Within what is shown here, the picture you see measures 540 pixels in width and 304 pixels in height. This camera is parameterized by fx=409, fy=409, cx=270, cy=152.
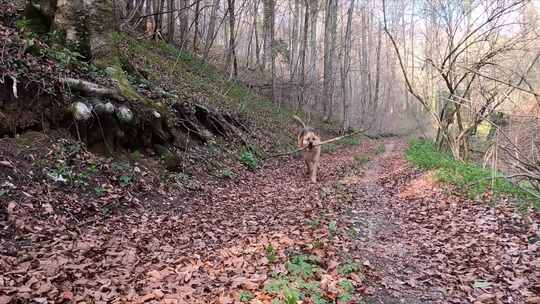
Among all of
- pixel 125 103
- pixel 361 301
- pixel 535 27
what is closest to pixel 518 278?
pixel 361 301

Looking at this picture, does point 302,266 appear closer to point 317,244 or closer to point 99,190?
point 317,244

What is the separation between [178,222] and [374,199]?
498cm

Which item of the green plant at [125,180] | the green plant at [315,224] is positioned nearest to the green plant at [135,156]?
the green plant at [125,180]

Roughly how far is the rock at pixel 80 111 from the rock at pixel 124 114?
68cm

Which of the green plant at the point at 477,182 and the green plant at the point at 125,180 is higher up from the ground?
the green plant at the point at 125,180

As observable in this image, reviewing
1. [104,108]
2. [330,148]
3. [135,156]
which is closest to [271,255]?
[135,156]

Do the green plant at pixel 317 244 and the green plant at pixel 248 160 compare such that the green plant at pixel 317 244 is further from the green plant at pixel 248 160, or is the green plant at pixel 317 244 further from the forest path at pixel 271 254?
the green plant at pixel 248 160

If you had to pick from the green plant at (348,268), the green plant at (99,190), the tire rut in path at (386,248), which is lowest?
the tire rut in path at (386,248)

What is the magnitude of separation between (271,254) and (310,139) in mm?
7223

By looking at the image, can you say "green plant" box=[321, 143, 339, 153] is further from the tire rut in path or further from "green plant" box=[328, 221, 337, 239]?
"green plant" box=[328, 221, 337, 239]

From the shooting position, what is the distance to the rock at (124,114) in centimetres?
787

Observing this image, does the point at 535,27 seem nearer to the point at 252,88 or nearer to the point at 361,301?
the point at 361,301

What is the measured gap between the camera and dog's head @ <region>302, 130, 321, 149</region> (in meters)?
11.9

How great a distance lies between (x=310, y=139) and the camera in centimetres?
1213
